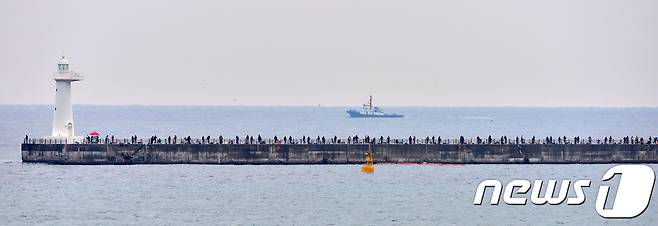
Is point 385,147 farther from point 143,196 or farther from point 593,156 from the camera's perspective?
point 143,196

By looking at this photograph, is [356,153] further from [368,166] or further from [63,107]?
[63,107]

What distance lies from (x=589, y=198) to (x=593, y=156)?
23892mm

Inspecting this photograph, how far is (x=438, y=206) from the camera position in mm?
A: 96188

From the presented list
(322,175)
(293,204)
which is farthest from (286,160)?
(293,204)

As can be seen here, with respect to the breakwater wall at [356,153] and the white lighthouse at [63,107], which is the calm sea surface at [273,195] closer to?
the breakwater wall at [356,153]

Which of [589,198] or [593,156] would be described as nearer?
[589,198]

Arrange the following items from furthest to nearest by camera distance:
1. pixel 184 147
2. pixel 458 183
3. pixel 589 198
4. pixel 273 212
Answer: pixel 184 147 → pixel 458 183 → pixel 589 198 → pixel 273 212

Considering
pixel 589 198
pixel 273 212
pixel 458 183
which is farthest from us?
pixel 458 183

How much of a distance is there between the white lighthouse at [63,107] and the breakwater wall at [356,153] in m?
1.91

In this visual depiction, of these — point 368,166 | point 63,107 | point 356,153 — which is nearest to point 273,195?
point 368,166

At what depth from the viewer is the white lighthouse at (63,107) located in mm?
120562

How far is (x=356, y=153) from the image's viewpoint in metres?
123

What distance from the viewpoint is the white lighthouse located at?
120562mm

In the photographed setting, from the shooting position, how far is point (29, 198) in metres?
101
